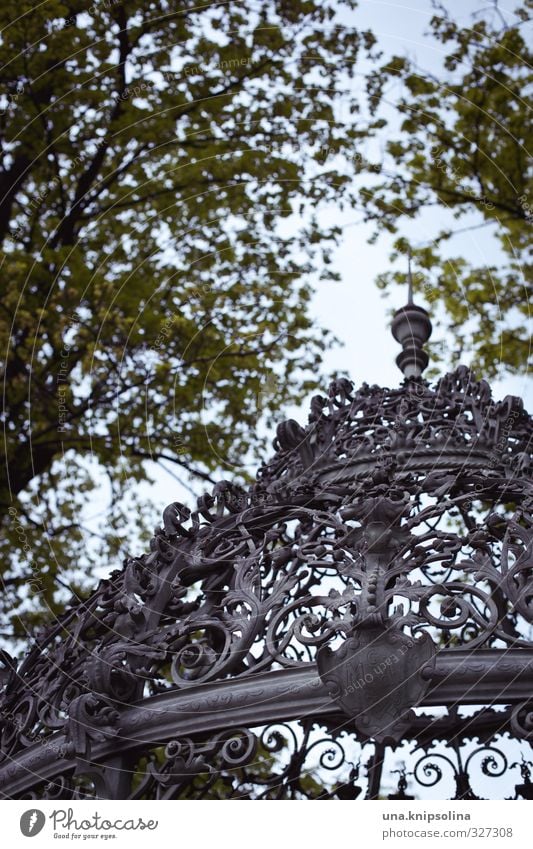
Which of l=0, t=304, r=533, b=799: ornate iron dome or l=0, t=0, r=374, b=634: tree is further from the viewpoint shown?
l=0, t=0, r=374, b=634: tree

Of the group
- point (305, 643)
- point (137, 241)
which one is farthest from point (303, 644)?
point (137, 241)

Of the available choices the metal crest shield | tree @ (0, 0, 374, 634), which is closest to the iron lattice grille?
the metal crest shield

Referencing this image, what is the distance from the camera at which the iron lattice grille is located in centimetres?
436

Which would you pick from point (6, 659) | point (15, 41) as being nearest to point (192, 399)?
point (15, 41)

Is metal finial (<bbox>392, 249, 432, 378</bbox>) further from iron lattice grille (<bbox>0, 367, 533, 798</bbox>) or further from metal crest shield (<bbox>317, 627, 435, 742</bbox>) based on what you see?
metal crest shield (<bbox>317, 627, 435, 742</bbox>)

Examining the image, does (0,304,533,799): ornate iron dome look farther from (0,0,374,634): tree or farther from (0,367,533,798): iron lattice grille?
(0,0,374,634): tree

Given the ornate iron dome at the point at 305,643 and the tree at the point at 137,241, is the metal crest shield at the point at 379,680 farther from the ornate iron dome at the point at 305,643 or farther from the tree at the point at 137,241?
the tree at the point at 137,241

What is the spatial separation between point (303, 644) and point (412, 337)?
292 centimetres

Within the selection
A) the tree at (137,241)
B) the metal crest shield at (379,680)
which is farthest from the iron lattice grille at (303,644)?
the tree at (137,241)

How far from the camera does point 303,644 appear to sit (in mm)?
4629

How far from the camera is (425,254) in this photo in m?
12.6

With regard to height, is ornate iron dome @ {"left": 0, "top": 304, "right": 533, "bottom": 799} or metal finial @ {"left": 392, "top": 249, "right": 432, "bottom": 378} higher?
metal finial @ {"left": 392, "top": 249, "right": 432, "bottom": 378}

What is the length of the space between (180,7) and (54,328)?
4.33 meters

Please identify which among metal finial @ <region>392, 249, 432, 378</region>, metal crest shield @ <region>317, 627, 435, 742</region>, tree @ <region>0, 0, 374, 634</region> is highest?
tree @ <region>0, 0, 374, 634</region>
